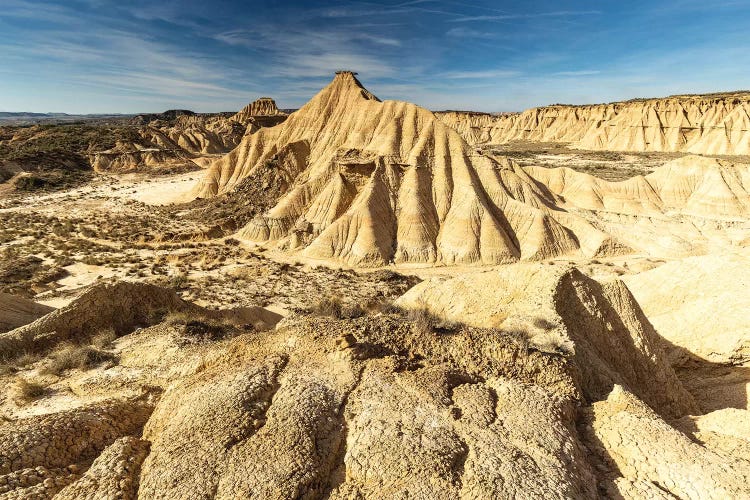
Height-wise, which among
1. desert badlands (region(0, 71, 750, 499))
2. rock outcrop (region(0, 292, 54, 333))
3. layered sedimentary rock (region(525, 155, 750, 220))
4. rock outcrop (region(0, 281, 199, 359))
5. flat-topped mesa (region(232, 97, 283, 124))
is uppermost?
→ flat-topped mesa (region(232, 97, 283, 124))

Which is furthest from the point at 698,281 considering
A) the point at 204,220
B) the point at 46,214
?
the point at 46,214

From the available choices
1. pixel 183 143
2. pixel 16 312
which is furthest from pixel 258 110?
pixel 16 312

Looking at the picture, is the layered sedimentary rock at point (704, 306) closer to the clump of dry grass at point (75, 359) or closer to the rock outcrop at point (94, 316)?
the clump of dry grass at point (75, 359)

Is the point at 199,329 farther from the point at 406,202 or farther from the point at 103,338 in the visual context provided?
the point at 406,202

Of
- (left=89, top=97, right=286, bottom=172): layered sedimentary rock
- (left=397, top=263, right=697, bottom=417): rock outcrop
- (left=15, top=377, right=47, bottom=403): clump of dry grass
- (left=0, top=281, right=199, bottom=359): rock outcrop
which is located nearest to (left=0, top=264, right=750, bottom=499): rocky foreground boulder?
(left=397, top=263, right=697, bottom=417): rock outcrop

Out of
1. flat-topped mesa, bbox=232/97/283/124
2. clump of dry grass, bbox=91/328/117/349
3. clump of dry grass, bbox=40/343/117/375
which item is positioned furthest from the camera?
flat-topped mesa, bbox=232/97/283/124

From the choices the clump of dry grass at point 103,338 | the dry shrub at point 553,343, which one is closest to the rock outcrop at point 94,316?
the clump of dry grass at point 103,338

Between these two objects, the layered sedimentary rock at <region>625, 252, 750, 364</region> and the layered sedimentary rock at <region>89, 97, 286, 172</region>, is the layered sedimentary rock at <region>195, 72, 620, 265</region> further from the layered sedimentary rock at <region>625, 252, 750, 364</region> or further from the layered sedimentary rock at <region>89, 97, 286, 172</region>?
the layered sedimentary rock at <region>89, 97, 286, 172</region>
